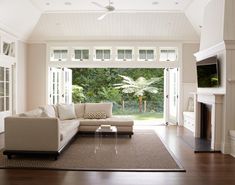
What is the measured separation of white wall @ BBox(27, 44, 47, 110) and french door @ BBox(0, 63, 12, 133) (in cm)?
132

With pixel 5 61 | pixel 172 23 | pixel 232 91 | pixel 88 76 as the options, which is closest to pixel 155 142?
pixel 232 91

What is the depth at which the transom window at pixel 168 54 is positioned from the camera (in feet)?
31.1

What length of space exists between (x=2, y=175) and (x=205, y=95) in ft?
14.9

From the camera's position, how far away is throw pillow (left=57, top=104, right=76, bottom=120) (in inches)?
279

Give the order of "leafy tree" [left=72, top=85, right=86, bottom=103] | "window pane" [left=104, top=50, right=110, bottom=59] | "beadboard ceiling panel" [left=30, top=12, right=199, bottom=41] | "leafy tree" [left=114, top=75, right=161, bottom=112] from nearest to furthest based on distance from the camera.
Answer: "beadboard ceiling panel" [left=30, top=12, right=199, bottom=41], "window pane" [left=104, top=50, right=110, bottom=59], "leafy tree" [left=72, top=85, right=86, bottom=103], "leafy tree" [left=114, top=75, right=161, bottom=112]

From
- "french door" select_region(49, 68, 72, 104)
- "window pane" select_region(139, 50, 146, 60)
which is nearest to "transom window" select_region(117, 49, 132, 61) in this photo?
"window pane" select_region(139, 50, 146, 60)

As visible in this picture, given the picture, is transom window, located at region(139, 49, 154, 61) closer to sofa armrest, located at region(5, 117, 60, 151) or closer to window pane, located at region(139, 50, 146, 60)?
window pane, located at region(139, 50, 146, 60)

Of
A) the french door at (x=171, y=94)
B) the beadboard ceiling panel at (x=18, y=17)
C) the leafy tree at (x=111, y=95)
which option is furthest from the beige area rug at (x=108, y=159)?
the leafy tree at (x=111, y=95)

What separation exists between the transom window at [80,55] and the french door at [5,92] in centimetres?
233

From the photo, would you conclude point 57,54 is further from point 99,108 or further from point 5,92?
point 99,108

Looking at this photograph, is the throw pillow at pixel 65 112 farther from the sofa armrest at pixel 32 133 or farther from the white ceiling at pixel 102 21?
the white ceiling at pixel 102 21

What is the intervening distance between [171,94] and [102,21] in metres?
3.52

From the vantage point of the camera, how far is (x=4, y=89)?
7.81 metres

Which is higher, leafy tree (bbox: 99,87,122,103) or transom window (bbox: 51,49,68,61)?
transom window (bbox: 51,49,68,61)
